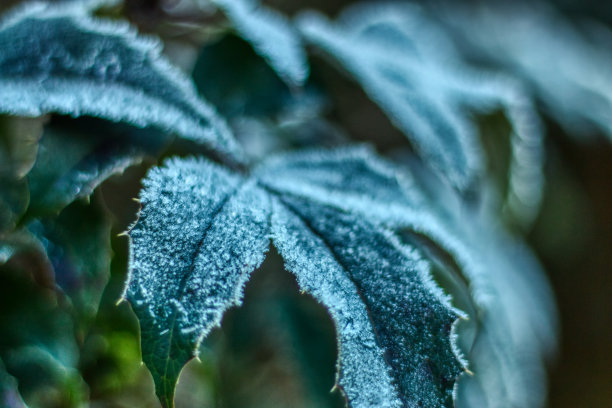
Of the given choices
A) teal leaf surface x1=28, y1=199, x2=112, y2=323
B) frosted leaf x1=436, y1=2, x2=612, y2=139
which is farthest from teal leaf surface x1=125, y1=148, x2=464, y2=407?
frosted leaf x1=436, y1=2, x2=612, y2=139

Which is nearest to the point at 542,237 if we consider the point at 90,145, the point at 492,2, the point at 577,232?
the point at 577,232

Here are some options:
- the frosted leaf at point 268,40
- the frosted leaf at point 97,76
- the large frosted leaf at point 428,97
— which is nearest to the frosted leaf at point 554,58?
the large frosted leaf at point 428,97

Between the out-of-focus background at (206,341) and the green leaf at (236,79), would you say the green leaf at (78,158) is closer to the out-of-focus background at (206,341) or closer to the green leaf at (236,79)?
the out-of-focus background at (206,341)

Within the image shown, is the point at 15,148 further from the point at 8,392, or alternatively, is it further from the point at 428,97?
the point at 428,97

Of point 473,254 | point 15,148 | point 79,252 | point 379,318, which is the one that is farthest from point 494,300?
point 15,148

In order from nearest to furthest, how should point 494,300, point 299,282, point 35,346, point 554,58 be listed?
point 299,282
point 35,346
point 494,300
point 554,58

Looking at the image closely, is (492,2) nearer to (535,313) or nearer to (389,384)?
(535,313)
